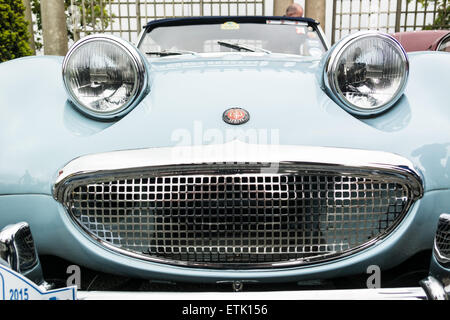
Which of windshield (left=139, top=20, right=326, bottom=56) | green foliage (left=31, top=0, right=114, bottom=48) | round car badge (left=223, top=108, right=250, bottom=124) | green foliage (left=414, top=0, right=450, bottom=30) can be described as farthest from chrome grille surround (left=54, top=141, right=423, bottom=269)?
green foliage (left=414, top=0, right=450, bottom=30)

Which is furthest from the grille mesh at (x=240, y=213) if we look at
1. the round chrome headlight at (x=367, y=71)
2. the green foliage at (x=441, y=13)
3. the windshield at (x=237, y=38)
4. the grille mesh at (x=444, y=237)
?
the green foliage at (x=441, y=13)

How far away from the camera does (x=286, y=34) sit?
2486mm

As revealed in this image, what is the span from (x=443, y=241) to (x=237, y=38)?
1753mm

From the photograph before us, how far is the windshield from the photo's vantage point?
240 cm

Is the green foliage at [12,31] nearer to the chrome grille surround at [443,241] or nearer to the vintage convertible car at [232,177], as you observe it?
the vintage convertible car at [232,177]

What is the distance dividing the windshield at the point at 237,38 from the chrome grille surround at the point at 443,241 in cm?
142

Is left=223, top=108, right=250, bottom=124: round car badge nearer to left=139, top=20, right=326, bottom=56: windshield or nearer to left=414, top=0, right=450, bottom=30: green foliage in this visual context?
left=139, top=20, right=326, bottom=56: windshield

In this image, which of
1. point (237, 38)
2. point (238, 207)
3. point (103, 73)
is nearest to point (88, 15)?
point (237, 38)

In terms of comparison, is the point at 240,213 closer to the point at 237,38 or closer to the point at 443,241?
the point at 443,241

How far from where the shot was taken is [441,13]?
31.8ft

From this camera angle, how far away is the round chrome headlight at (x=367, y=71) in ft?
4.32

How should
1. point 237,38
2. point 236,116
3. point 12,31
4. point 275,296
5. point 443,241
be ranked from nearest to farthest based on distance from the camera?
point 275,296 → point 443,241 → point 236,116 → point 237,38 → point 12,31

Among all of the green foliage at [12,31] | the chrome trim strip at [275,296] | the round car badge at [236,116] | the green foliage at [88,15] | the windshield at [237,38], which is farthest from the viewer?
the green foliage at [88,15]
